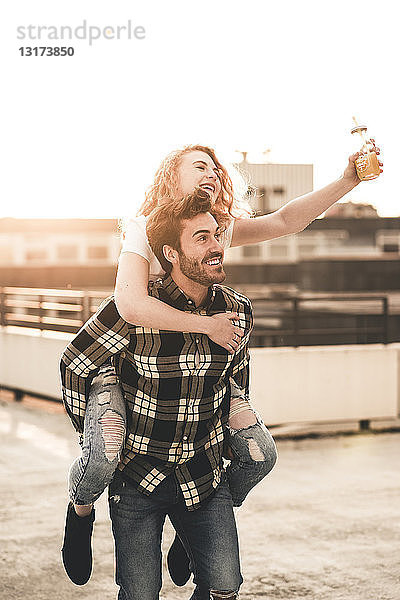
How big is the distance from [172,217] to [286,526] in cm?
437

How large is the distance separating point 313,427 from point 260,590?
664 cm

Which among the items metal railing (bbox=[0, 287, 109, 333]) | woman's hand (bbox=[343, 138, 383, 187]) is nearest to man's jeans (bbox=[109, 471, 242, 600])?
woman's hand (bbox=[343, 138, 383, 187])

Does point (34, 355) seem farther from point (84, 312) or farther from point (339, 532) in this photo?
point (339, 532)

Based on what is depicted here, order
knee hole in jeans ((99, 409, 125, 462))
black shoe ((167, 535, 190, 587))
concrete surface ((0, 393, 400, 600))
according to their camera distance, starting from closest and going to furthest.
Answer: knee hole in jeans ((99, 409, 125, 462))
black shoe ((167, 535, 190, 587))
concrete surface ((0, 393, 400, 600))

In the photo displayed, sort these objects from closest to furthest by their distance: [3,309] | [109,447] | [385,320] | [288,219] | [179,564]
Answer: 1. [109,447]
2. [288,219]
3. [179,564]
4. [385,320]
5. [3,309]

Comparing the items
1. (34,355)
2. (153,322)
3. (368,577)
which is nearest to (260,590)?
(368,577)

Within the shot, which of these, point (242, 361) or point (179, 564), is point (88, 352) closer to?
point (242, 361)

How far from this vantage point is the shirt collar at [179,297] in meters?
3.65

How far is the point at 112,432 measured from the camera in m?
3.50

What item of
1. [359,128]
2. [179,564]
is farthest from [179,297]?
[179,564]

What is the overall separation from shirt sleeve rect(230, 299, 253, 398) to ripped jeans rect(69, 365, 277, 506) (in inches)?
0.9

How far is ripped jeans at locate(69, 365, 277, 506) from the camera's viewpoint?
11.5 feet

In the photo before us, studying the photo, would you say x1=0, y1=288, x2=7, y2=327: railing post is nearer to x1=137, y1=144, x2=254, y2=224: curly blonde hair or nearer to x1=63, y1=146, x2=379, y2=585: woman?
x1=63, y1=146, x2=379, y2=585: woman

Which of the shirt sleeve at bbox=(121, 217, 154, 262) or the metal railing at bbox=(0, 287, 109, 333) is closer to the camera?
the shirt sleeve at bbox=(121, 217, 154, 262)
